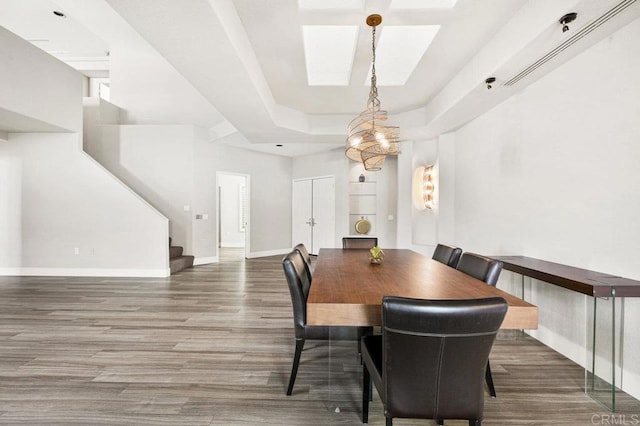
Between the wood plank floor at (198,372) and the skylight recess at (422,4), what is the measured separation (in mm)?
2752

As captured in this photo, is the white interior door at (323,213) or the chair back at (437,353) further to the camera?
the white interior door at (323,213)

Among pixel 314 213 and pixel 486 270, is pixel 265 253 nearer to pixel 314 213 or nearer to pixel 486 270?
pixel 314 213

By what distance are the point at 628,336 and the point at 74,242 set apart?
7.26 m

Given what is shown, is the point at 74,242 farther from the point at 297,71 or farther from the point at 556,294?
the point at 556,294

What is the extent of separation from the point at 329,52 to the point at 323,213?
4.57 metres

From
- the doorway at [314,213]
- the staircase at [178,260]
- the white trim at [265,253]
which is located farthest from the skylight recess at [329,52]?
the white trim at [265,253]

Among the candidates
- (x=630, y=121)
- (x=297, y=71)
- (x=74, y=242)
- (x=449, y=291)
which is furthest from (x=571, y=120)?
(x=74, y=242)

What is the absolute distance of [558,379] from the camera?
82.0 inches

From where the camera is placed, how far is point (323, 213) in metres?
7.38

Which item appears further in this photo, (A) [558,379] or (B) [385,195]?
(B) [385,195]

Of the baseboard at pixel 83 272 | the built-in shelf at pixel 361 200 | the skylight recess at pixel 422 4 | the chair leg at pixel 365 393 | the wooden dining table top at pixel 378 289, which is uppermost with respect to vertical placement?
the skylight recess at pixel 422 4

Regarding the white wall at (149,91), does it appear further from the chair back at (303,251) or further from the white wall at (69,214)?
the chair back at (303,251)

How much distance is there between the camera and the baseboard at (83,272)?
16.7 feet

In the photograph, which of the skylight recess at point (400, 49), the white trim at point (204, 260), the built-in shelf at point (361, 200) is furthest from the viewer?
the built-in shelf at point (361, 200)
